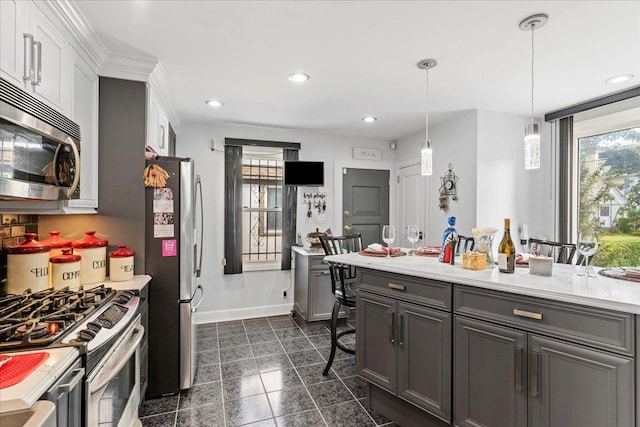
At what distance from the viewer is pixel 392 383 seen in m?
2.04

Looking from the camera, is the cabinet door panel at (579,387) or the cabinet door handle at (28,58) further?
the cabinet door handle at (28,58)

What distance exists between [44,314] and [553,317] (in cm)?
233

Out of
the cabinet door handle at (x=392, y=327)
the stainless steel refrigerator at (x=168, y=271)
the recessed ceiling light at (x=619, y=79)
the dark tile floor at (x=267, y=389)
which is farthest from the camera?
the recessed ceiling light at (x=619, y=79)

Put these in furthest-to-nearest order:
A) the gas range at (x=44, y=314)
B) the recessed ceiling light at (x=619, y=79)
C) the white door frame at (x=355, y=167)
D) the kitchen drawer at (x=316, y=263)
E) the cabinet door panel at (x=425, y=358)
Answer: the white door frame at (x=355, y=167) → the kitchen drawer at (x=316, y=263) → the recessed ceiling light at (x=619, y=79) → the cabinet door panel at (x=425, y=358) → the gas range at (x=44, y=314)

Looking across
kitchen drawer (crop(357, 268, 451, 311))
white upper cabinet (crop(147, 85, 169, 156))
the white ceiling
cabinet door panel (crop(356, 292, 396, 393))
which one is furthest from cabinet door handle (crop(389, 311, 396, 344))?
white upper cabinet (crop(147, 85, 169, 156))

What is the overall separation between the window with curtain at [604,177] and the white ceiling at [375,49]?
1.06 ft

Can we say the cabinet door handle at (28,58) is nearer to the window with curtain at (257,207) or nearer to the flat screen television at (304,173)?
the window with curtain at (257,207)

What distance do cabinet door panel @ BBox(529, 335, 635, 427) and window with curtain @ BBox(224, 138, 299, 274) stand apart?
3.27 meters

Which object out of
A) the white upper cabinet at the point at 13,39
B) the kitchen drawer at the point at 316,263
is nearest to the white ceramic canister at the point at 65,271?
the white upper cabinet at the point at 13,39

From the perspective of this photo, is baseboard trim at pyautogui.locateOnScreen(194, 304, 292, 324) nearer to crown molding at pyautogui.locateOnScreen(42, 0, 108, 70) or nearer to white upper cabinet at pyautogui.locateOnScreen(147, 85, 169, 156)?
white upper cabinet at pyautogui.locateOnScreen(147, 85, 169, 156)

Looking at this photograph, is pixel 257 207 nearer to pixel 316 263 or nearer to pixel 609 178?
pixel 316 263

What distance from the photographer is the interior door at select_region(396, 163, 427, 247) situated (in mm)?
4359

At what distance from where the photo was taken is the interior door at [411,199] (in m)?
4.36

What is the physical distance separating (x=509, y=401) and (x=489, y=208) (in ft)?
7.85
